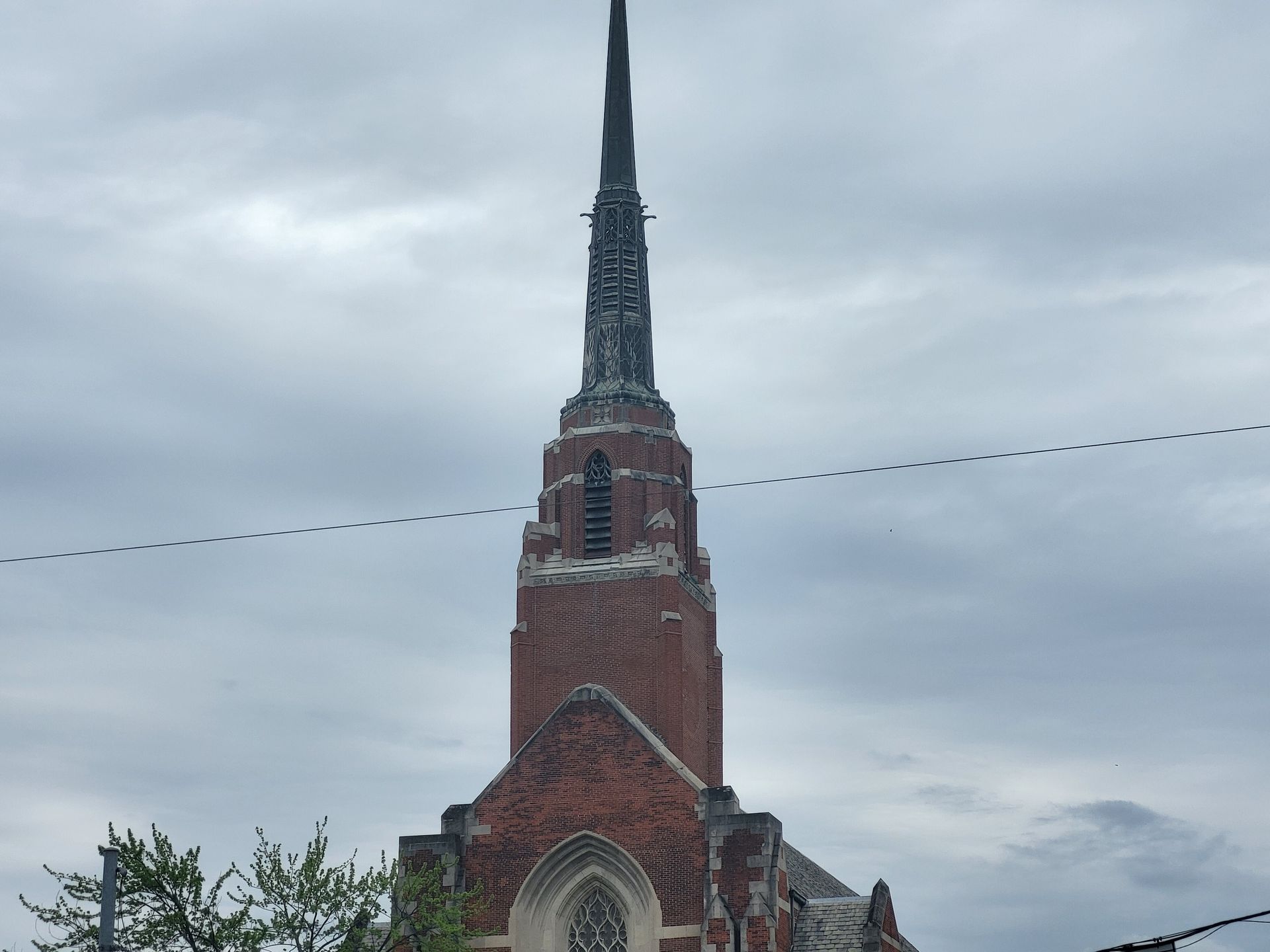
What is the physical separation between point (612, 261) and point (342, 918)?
24872mm

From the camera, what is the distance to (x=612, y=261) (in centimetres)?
6100

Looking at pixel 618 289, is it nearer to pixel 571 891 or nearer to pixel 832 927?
pixel 571 891

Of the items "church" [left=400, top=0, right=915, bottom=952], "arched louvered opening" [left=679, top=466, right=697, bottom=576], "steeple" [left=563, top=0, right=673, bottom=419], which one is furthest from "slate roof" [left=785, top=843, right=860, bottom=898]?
"steeple" [left=563, top=0, right=673, bottom=419]

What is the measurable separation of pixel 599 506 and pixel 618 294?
282 inches

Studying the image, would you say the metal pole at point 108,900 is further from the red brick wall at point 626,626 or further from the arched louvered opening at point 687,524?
the arched louvered opening at point 687,524

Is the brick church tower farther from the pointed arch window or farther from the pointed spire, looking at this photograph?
the pointed arch window

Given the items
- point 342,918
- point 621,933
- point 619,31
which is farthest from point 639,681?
point 619,31

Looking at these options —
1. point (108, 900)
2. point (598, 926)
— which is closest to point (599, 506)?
point (598, 926)

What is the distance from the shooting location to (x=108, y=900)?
30781 millimetres

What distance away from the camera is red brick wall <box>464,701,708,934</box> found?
48125 millimetres

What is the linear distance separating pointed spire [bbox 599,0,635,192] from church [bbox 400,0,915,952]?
8cm

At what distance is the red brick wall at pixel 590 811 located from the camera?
158 feet

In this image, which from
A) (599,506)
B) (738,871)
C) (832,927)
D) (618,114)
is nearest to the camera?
(738,871)

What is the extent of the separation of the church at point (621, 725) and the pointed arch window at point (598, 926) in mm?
45
